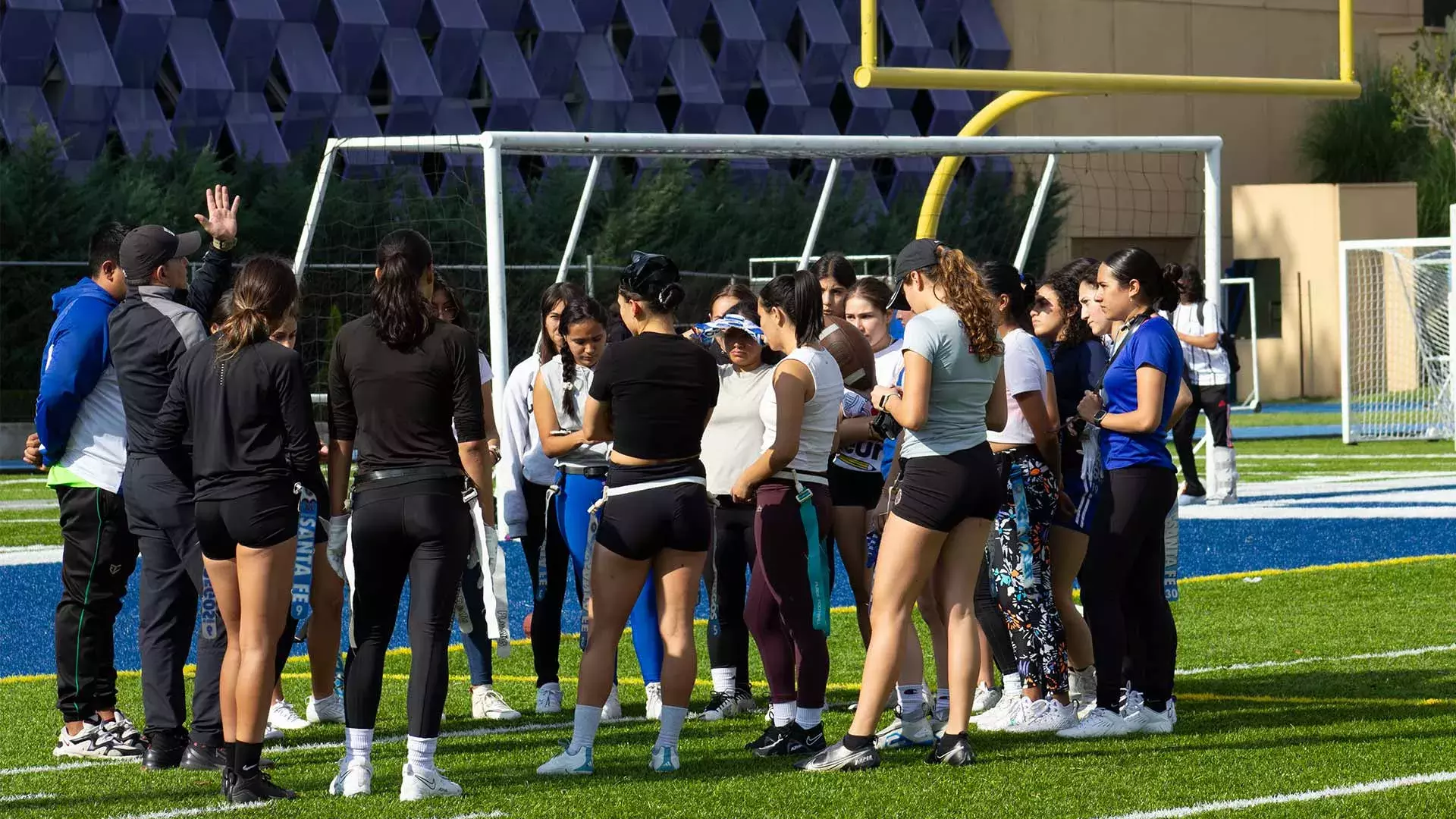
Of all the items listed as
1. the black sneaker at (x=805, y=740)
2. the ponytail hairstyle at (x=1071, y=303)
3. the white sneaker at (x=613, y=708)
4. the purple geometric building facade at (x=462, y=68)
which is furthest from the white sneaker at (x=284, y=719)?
the purple geometric building facade at (x=462, y=68)

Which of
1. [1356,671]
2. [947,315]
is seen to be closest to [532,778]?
[947,315]

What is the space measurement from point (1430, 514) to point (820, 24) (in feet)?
72.0

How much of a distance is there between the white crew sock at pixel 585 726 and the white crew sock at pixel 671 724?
0.23 metres

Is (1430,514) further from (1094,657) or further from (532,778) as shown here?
(532,778)

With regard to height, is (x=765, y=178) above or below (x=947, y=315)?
above

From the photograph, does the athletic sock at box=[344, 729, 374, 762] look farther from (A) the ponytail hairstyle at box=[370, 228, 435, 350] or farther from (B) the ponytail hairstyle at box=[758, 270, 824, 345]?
(B) the ponytail hairstyle at box=[758, 270, 824, 345]

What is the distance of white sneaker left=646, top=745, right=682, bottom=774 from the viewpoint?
681 centimetres

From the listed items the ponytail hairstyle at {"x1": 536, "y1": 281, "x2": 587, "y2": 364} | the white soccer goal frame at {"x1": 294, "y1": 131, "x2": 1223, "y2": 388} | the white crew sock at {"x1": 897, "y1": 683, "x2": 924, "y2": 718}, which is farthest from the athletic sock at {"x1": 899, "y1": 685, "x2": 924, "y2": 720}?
the white soccer goal frame at {"x1": 294, "y1": 131, "x2": 1223, "y2": 388}

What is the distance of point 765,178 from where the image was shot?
99.6 ft

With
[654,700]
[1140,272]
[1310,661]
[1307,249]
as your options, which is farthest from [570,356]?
[1307,249]

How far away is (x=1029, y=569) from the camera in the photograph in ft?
24.8

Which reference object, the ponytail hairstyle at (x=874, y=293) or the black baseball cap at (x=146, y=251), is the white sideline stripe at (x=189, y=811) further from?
the ponytail hairstyle at (x=874, y=293)

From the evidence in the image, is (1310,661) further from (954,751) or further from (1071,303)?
(954,751)

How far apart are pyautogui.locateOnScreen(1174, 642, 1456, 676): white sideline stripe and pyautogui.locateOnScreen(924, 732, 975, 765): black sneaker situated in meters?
2.23
